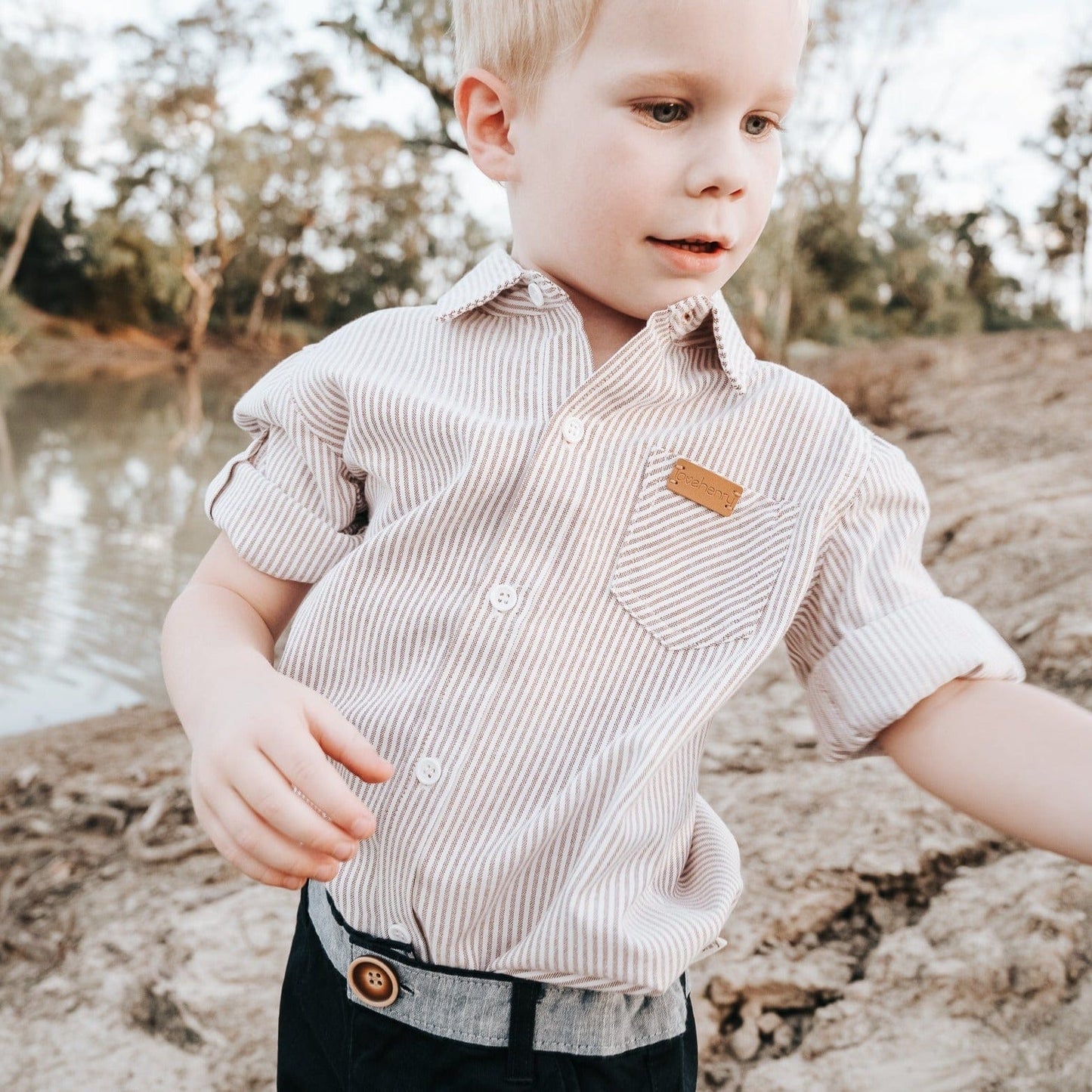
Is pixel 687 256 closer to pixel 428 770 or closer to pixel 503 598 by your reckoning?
pixel 503 598

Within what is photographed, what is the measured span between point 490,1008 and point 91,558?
487 cm

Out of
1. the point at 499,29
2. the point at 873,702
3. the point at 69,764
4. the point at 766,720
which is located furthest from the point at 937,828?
the point at 69,764

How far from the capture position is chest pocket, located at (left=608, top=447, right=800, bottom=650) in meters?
0.99

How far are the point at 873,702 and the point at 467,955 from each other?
0.43 metres

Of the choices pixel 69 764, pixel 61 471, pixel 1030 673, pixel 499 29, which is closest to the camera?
pixel 499 29

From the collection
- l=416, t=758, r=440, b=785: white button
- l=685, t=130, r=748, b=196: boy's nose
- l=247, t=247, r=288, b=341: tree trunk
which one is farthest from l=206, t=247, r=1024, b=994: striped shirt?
l=247, t=247, r=288, b=341: tree trunk

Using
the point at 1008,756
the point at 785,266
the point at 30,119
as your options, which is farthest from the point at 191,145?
the point at 1008,756

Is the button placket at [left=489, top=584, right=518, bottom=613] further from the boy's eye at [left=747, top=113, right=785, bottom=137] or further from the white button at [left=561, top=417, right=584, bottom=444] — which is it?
the boy's eye at [left=747, top=113, right=785, bottom=137]

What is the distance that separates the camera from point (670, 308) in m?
1.02

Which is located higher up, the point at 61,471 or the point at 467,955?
the point at 467,955

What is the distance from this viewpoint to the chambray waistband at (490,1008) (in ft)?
3.24

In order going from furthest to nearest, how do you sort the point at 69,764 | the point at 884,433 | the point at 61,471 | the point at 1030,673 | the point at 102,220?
the point at 102,220 → the point at 61,471 → the point at 884,433 → the point at 69,764 → the point at 1030,673

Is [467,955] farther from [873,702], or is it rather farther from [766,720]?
[766,720]

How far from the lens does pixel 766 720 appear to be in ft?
8.84
